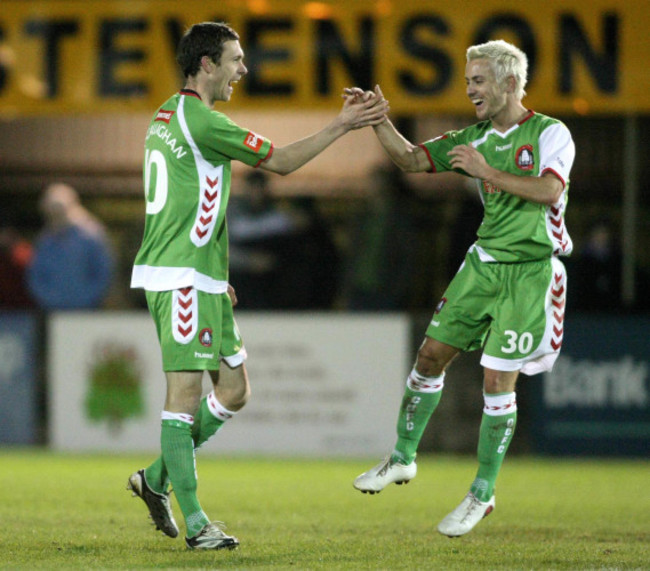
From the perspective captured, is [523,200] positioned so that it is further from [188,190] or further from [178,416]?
[178,416]

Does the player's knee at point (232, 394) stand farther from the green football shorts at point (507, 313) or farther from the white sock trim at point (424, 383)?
the green football shorts at point (507, 313)

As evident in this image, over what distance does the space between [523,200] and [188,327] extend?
5.74ft

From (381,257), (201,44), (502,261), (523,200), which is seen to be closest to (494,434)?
(502,261)

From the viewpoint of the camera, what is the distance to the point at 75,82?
38.4 feet

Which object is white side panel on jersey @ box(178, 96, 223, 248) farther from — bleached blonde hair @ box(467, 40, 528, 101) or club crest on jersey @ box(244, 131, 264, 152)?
bleached blonde hair @ box(467, 40, 528, 101)

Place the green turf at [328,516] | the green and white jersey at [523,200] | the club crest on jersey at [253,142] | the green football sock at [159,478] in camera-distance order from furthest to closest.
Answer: the green and white jersey at [523,200], the green football sock at [159,478], the club crest on jersey at [253,142], the green turf at [328,516]

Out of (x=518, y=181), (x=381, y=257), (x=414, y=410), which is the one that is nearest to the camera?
(x=518, y=181)

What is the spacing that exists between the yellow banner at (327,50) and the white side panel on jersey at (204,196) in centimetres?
549

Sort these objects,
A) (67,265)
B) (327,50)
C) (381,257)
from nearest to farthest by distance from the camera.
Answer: (327,50) < (381,257) < (67,265)

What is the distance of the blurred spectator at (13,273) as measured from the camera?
12.2m

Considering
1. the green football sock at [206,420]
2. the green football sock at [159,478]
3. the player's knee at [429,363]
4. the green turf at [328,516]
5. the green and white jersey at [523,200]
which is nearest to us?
the green turf at [328,516]

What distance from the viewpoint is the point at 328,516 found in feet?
24.1

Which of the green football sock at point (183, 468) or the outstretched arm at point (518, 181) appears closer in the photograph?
the green football sock at point (183, 468)

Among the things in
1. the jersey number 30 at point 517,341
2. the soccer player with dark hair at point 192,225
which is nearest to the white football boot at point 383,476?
the jersey number 30 at point 517,341
